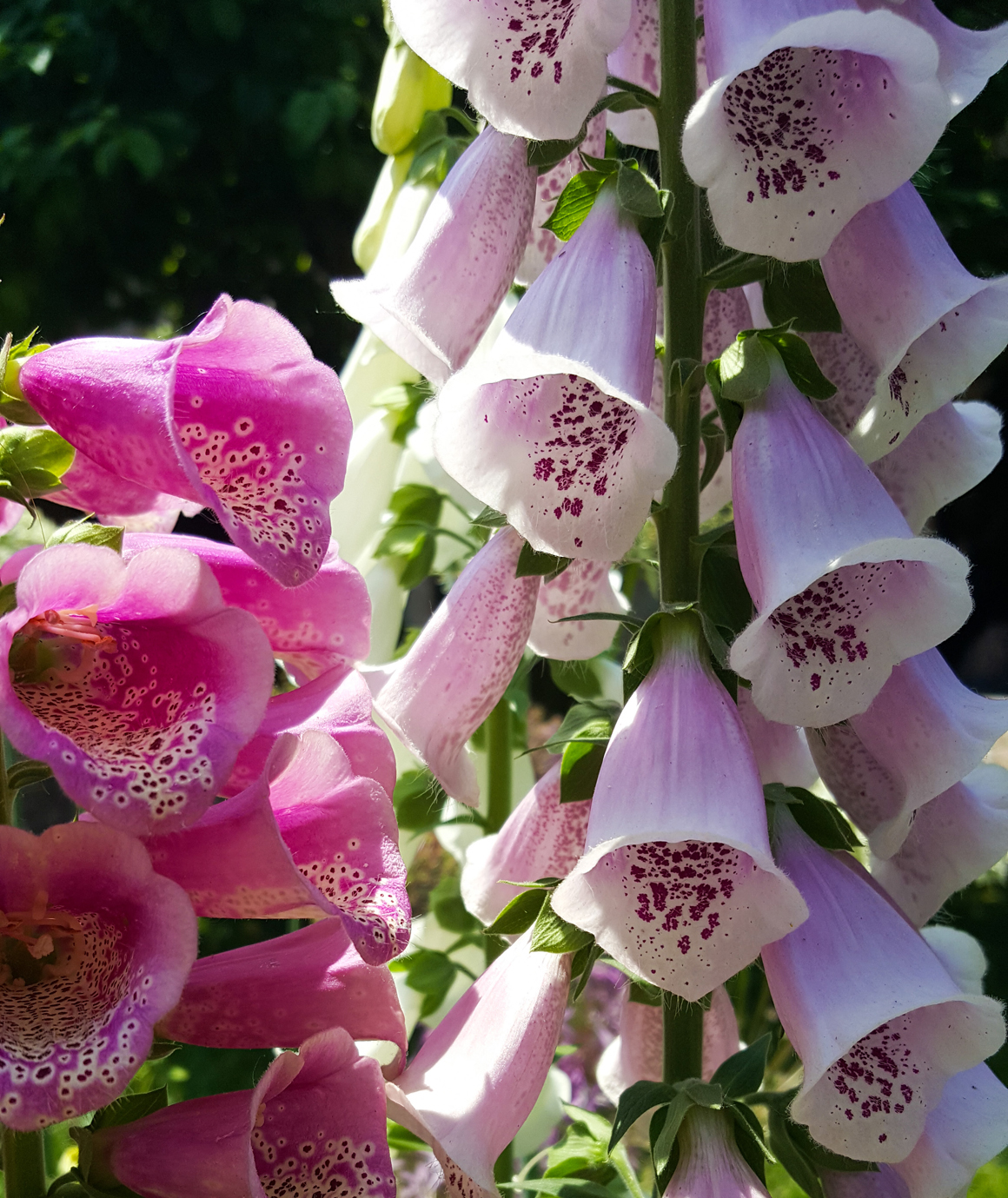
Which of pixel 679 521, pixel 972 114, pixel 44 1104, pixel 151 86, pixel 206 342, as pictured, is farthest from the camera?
pixel 151 86

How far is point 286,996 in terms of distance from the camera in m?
0.55

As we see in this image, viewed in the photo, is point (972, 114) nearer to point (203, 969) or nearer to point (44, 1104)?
point (203, 969)

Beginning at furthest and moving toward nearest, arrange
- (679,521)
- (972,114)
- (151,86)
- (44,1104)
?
(151,86)
(972,114)
(679,521)
(44,1104)

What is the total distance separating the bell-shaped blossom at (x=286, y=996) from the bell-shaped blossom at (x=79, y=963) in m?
0.07

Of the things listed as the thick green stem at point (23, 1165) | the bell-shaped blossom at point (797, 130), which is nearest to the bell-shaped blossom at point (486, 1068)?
the thick green stem at point (23, 1165)

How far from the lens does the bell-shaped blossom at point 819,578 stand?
536 millimetres

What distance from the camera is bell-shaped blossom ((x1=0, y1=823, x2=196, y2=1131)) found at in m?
0.40

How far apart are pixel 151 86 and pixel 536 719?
1.44 metres

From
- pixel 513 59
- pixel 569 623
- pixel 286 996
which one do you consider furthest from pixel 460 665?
pixel 513 59

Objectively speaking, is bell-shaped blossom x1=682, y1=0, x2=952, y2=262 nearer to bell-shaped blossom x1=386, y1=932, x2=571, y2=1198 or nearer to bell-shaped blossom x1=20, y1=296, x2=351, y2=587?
bell-shaped blossom x1=20, y1=296, x2=351, y2=587

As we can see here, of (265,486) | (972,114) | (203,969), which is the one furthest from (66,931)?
(972,114)

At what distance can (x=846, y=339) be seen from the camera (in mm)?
650

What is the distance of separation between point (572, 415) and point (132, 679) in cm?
23

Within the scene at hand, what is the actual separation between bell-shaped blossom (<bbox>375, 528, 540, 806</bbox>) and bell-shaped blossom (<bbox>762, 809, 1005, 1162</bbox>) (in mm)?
195
